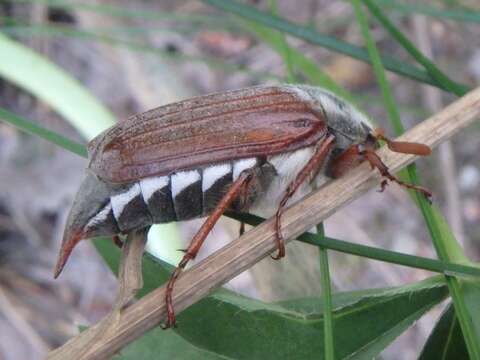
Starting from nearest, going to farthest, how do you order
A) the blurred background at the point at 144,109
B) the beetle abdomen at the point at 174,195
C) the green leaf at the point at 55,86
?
1. the beetle abdomen at the point at 174,195
2. the green leaf at the point at 55,86
3. the blurred background at the point at 144,109

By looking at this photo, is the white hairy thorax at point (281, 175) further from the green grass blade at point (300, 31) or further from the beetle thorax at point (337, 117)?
the green grass blade at point (300, 31)

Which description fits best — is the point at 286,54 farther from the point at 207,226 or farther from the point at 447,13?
the point at 207,226

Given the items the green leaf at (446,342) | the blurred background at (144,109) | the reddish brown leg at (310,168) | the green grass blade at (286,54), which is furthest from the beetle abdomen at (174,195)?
the blurred background at (144,109)

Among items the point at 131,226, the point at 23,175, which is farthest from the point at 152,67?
the point at 131,226

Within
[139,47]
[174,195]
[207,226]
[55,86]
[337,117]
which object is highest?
[55,86]

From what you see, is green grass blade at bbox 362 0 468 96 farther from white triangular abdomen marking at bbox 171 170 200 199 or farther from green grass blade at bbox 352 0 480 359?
white triangular abdomen marking at bbox 171 170 200 199

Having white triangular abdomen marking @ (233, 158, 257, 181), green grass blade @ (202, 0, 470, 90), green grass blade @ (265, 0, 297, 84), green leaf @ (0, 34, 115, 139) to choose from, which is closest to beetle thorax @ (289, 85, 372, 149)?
green grass blade @ (265, 0, 297, 84)

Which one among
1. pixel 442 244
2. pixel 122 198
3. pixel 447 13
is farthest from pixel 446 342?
pixel 447 13
